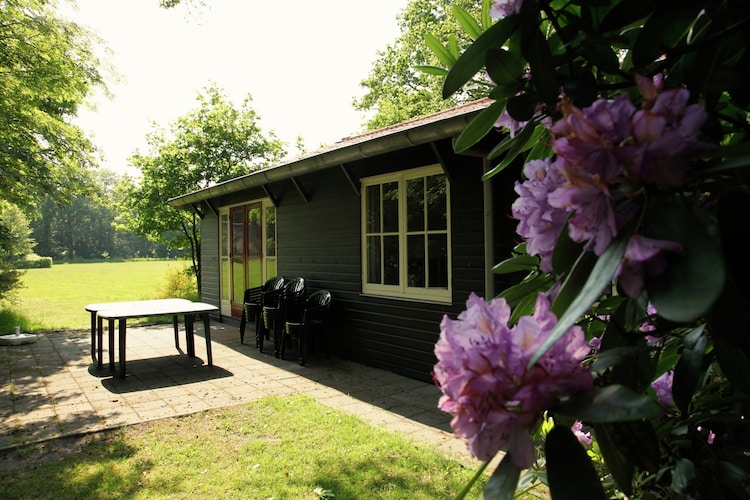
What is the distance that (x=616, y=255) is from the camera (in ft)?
1.13

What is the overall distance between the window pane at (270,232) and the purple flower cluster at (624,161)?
26.1 ft

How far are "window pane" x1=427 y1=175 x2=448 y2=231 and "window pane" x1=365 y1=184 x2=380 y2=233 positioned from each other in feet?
2.84

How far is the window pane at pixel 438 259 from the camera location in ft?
16.2

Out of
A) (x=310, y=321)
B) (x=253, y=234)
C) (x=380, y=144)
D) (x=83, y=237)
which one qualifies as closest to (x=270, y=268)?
(x=253, y=234)

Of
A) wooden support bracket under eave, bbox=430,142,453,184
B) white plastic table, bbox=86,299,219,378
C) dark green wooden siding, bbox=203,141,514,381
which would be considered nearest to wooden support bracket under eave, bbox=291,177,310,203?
dark green wooden siding, bbox=203,141,514,381

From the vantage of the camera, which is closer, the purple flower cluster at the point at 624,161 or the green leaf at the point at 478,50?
the purple flower cluster at the point at 624,161

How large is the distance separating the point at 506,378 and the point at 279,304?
6082 millimetres

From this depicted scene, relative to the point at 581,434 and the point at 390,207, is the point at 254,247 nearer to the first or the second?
the point at 390,207

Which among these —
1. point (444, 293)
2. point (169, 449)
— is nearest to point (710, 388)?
point (169, 449)

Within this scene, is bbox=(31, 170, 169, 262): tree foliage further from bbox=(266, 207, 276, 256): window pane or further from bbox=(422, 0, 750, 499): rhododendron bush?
bbox=(422, 0, 750, 499): rhododendron bush

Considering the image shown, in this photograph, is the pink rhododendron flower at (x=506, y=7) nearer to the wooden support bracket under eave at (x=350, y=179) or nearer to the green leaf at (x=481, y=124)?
the green leaf at (x=481, y=124)

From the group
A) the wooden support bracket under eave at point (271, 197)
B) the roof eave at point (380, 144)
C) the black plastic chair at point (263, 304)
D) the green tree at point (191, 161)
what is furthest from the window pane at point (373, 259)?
the green tree at point (191, 161)

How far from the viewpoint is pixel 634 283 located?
34 centimetres

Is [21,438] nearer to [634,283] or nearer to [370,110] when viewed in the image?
[634,283]
